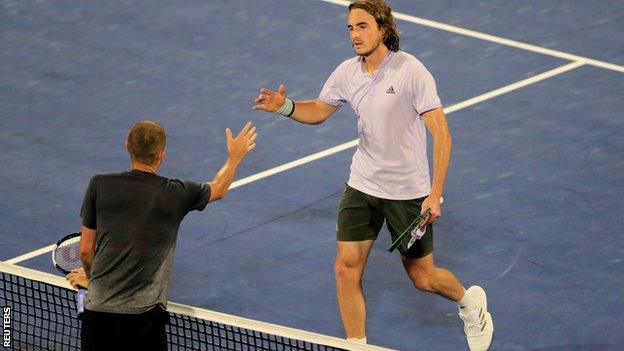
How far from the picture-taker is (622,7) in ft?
51.3

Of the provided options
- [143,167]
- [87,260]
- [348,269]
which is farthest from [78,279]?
[348,269]

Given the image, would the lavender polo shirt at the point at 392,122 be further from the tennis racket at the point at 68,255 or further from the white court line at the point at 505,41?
the white court line at the point at 505,41

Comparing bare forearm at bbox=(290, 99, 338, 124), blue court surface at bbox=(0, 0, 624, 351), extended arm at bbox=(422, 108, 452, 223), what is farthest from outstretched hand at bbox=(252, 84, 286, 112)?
blue court surface at bbox=(0, 0, 624, 351)

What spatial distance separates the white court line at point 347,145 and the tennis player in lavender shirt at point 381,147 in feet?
8.70

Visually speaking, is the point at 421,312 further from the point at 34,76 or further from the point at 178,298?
the point at 34,76

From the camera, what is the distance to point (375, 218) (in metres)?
9.36

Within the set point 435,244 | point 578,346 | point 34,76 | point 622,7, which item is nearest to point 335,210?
point 435,244

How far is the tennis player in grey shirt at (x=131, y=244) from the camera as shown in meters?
7.50

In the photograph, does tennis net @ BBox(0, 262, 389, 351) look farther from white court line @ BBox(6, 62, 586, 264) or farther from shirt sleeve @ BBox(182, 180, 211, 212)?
shirt sleeve @ BBox(182, 180, 211, 212)

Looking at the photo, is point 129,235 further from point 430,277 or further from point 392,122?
point 430,277

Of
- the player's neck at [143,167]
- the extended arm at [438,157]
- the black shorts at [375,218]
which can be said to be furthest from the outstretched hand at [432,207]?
the player's neck at [143,167]

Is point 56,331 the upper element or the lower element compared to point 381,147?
lower

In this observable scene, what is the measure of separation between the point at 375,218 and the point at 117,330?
2.35 m

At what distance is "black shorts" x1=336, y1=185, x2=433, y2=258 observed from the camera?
923 cm
